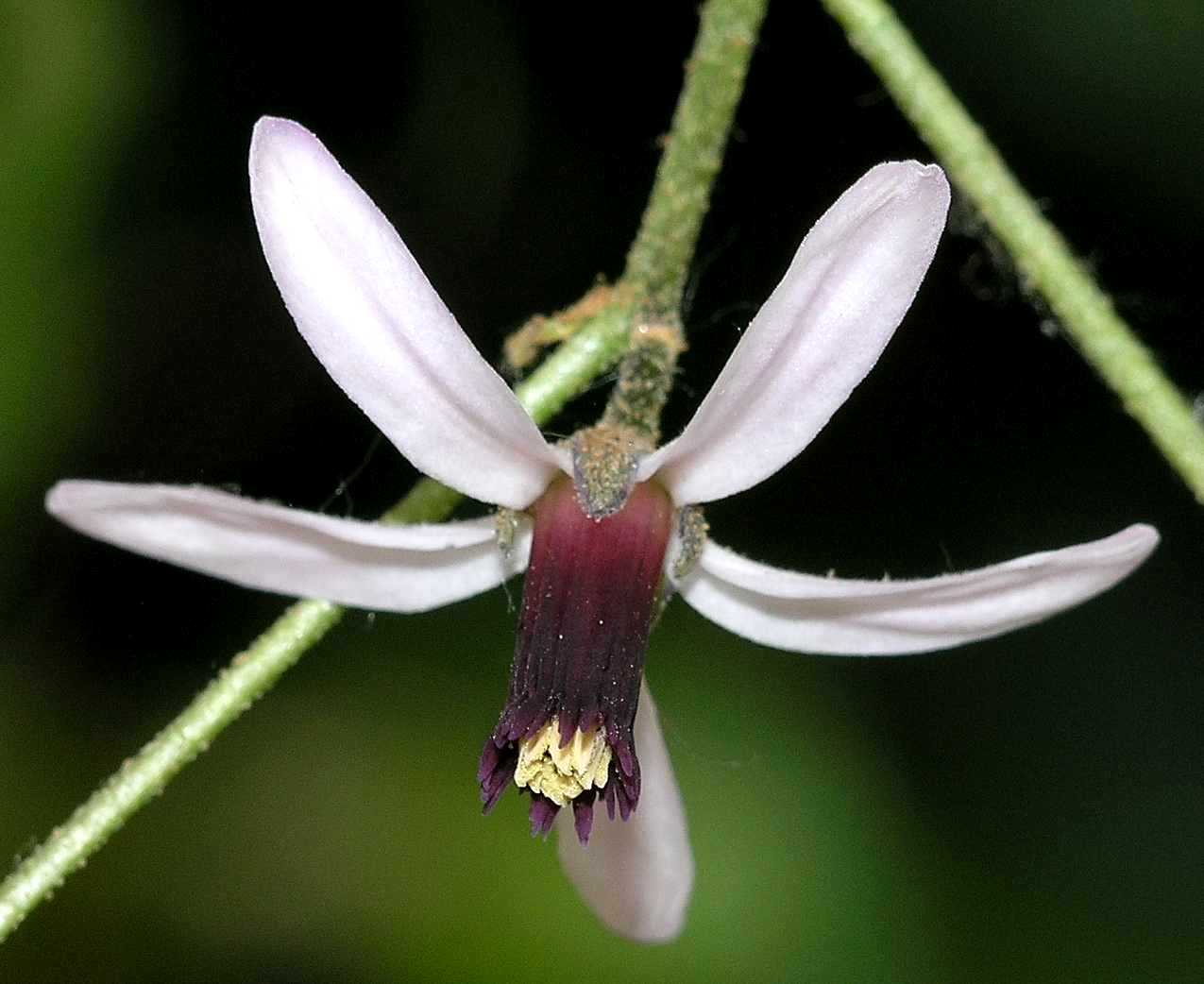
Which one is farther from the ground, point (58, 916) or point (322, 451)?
point (322, 451)

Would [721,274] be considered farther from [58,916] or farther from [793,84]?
[58,916]

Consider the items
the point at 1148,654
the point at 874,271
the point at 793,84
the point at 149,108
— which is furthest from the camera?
the point at 1148,654

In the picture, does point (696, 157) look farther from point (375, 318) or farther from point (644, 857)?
point (644, 857)

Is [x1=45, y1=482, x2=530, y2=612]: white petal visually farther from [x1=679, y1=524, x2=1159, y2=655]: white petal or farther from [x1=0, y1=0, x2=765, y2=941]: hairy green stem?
[x1=679, y1=524, x2=1159, y2=655]: white petal

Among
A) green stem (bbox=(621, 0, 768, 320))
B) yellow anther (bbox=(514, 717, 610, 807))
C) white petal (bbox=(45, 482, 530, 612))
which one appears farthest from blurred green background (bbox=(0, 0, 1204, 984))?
yellow anther (bbox=(514, 717, 610, 807))

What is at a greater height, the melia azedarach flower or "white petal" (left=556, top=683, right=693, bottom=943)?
the melia azedarach flower

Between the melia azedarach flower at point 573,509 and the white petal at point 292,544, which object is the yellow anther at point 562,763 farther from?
the white petal at point 292,544

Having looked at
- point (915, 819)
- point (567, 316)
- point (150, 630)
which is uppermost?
point (150, 630)

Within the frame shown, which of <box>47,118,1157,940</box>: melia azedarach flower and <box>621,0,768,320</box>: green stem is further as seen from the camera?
<box>621,0,768,320</box>: green stem

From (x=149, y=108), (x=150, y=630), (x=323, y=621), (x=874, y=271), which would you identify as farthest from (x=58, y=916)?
(x=874, y=271)
